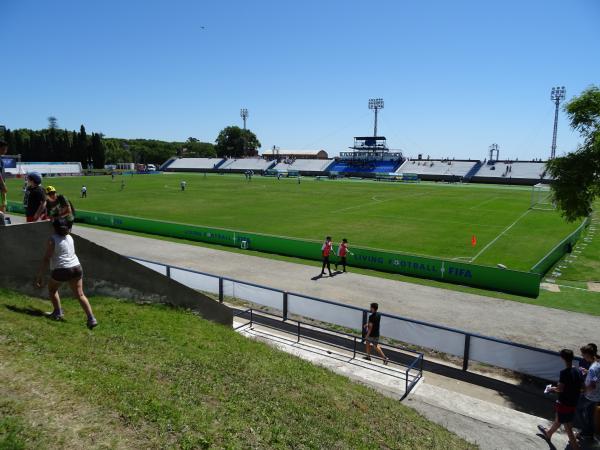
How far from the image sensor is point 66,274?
22.7 ft

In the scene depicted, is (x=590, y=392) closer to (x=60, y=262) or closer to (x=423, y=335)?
(x=423, y=335)

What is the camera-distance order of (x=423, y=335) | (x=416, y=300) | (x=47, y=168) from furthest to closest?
(x=47, y=168) → (x=416, y=300) → (x=423, y=335)

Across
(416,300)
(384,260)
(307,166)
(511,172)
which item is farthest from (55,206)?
(307,166)

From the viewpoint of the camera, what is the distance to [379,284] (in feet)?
61.4

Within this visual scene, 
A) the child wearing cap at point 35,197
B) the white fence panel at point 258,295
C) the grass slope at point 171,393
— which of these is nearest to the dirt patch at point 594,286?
the white fence panel at point 258,295

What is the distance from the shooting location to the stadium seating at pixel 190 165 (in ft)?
394

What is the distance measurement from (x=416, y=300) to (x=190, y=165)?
114 meters

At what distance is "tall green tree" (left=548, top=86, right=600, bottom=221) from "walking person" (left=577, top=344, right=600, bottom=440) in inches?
260

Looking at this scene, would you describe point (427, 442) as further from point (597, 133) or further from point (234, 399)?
point (597, 133)

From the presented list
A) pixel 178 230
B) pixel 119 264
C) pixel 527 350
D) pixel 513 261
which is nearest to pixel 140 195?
pixel 178 230

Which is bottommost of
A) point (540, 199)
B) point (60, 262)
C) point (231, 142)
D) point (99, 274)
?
point (540, 199)

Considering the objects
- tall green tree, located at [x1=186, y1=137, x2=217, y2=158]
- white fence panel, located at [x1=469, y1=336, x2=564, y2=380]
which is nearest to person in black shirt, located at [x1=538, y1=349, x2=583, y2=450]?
white fence panel, located at [x1=469, y1=336, x2=564, y2=380]

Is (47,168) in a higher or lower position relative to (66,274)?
higher

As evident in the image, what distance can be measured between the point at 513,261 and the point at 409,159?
84312 mm
